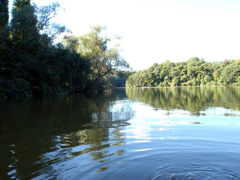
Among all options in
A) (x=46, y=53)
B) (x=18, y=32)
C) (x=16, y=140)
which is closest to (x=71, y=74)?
(x=46, y=53)

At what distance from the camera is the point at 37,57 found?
80.4 feet

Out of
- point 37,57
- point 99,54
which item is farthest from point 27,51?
point 99,54

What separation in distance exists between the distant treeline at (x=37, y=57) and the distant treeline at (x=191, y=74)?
38.2 m

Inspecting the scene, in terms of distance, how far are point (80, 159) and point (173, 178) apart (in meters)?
1.95

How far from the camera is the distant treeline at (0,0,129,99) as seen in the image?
69.3ft

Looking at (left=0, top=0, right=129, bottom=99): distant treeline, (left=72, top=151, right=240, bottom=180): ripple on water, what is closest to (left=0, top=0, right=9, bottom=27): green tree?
(left=0, top=0, right=129, bottom=99): distant treeline

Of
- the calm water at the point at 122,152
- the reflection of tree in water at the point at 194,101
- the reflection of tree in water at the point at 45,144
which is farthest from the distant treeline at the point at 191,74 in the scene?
the calm water at the point at 122,152

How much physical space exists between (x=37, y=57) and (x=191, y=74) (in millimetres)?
77151

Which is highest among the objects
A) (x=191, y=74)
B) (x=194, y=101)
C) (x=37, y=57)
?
(x=191, y=74)

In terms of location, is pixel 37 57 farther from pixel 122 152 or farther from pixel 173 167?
pixel 173 167

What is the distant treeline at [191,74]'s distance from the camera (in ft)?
230

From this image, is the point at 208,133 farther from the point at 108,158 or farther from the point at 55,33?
the point at 55,33

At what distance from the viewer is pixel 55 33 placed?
967 inches

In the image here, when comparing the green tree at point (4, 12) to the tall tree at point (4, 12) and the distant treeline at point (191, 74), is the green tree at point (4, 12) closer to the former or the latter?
the tall tree at point (4, 12)
